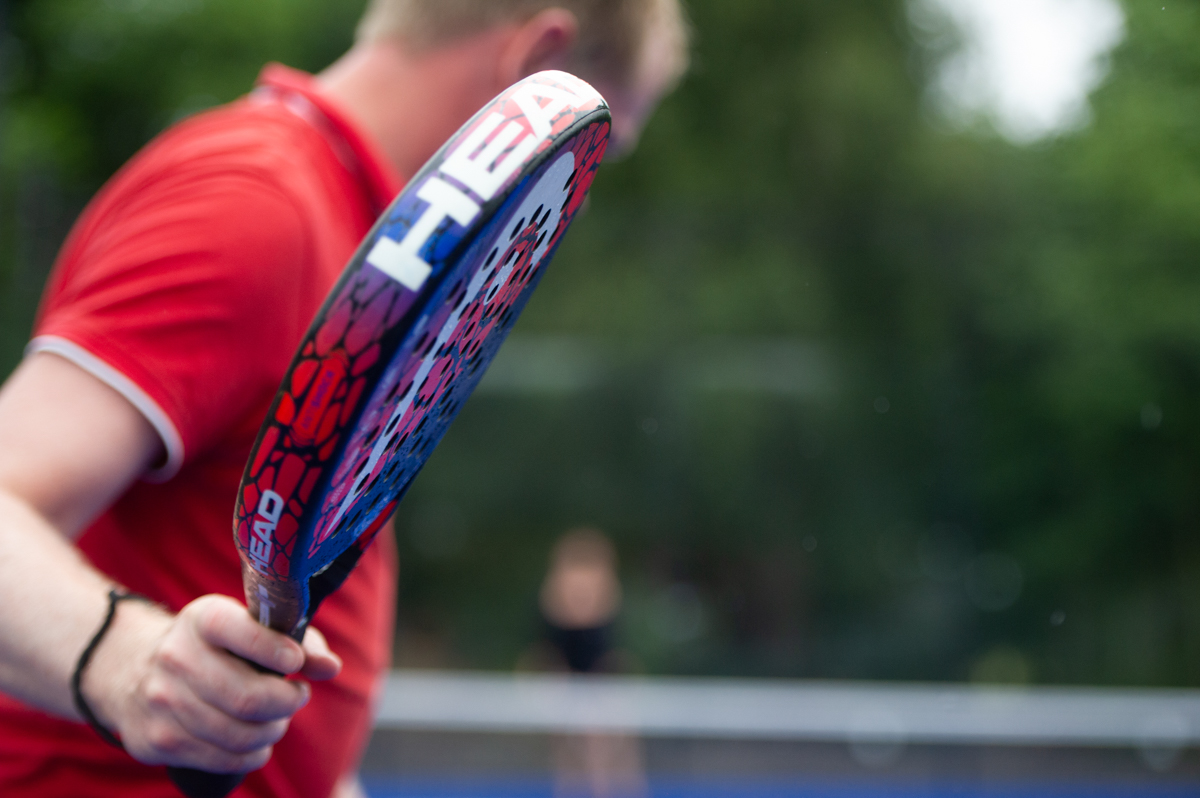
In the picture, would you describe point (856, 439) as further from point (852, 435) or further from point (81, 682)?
point (81, 682)

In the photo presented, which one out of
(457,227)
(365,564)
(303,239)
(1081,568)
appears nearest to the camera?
(457,227)

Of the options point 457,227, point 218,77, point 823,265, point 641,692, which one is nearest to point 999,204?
point 823,265

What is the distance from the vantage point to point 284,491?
65 centimetres

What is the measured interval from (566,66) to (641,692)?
233 inches

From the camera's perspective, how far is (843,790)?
6.44m

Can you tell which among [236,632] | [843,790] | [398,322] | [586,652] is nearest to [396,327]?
[398,322]

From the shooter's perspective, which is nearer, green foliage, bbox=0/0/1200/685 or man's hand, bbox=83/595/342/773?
man's hand, bbox=83/595/342/773

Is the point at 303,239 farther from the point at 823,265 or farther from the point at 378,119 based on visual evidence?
the point at 823,265

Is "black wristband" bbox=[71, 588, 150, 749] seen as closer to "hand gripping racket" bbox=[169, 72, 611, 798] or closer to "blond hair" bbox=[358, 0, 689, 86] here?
"hand gripping racket" bbox=[169, 72, 611, 798]

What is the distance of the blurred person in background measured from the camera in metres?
6.37

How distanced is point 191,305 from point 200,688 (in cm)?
34

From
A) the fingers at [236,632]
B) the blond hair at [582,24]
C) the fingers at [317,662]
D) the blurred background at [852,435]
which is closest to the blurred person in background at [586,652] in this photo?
the blurred background at [852,435]

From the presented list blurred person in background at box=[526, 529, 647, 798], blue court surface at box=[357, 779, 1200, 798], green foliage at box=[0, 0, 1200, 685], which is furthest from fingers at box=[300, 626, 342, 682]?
green foliage at box=[0, 0, 1200, 685]

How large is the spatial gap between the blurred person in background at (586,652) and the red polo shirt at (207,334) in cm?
546
